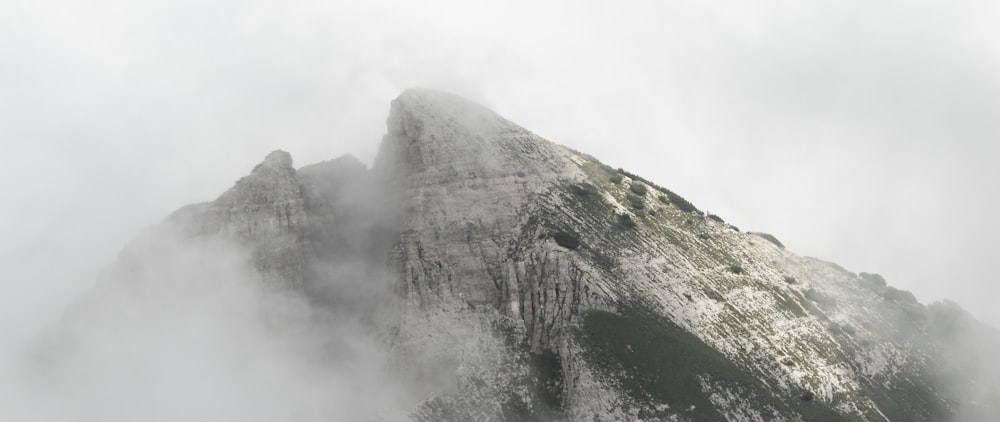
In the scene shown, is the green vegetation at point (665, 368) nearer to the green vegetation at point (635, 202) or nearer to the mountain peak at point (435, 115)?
the green vegetation at point (635, 202)

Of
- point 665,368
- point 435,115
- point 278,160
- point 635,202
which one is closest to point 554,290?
point 665,368

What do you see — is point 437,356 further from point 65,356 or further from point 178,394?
point 65,356

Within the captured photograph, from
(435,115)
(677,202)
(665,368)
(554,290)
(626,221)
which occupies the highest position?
(677,202)

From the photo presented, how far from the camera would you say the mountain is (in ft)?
296

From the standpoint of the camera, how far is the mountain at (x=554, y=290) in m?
90.3

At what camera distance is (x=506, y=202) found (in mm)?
107250

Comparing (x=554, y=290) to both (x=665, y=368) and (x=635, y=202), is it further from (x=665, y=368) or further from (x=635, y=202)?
(x=635, y=202)

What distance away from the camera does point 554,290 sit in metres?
97.9

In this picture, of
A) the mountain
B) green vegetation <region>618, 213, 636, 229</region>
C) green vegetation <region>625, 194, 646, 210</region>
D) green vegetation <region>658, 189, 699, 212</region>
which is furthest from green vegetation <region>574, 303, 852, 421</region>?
green vegetation <region>658, 189, 699, 212</region>

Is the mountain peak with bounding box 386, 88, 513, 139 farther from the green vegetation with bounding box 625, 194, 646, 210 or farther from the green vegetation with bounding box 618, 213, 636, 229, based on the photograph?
the green vegetation with bounding box 618, 213, 636, 229

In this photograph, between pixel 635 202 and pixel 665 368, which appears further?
pixel 635 202

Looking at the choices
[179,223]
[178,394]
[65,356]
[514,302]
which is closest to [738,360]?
[514,302]

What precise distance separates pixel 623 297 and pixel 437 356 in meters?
27.0

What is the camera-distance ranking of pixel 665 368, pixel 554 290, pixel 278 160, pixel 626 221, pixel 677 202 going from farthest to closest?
1. pixel 677 202
2. pixel 278 160
3. pixel 626 221
4. pixel 554 290
5. pixel 665 368
